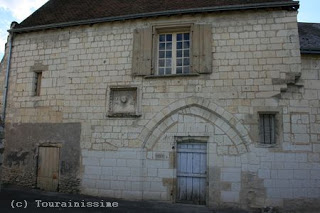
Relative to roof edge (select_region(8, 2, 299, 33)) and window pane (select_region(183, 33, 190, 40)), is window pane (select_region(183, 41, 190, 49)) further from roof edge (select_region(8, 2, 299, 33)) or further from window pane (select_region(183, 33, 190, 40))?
roof edge (select_region(8, 2, 299, 33))

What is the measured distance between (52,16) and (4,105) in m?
3.19

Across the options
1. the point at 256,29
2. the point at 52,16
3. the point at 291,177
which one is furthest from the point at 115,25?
the point at 291,177

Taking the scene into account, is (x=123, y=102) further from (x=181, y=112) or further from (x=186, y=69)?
(x=186, y=69)

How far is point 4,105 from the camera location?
8008mm

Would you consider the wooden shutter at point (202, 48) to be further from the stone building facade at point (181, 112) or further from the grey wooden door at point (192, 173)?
the grey wooden door at point (192, 173)

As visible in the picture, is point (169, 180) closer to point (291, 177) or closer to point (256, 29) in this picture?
point (291, 177)

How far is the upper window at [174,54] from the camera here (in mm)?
6859

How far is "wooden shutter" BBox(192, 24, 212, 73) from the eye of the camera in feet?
21.4

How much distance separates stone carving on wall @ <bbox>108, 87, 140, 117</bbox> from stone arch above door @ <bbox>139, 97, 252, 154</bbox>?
2.02 feet

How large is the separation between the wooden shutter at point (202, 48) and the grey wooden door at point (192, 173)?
1.94 m

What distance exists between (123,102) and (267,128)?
3695 millimetres

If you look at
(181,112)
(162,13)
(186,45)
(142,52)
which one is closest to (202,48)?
(186,45)

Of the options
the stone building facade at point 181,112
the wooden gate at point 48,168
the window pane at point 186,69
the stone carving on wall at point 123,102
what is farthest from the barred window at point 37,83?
the window pane at point 186,69

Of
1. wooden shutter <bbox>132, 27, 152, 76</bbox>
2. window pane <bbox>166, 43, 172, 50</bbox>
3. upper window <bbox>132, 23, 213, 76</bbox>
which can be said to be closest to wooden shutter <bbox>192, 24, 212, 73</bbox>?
upper window <bbox>132, 23, 213, 76</bbox>
